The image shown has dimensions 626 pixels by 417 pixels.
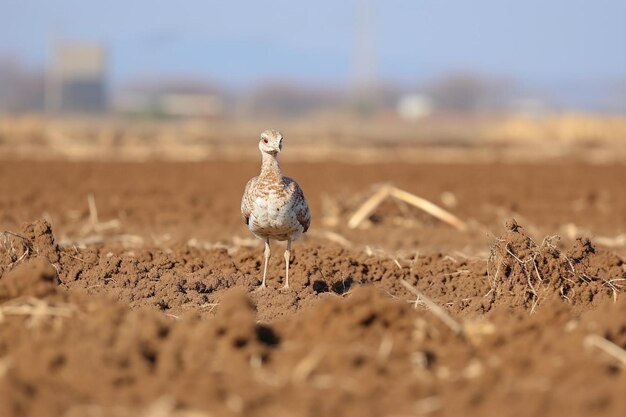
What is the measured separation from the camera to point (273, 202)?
8.66 m

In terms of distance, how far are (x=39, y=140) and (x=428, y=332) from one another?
38.8 m

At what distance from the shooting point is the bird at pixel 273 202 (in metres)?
8.67

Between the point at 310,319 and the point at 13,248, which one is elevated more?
the point at 310,319

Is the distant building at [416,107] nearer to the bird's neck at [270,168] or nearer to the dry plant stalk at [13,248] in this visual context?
the bird's neck at [270,168]

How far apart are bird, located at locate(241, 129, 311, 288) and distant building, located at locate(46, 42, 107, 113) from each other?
70082mm

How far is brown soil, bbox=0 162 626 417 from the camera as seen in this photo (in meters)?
4.91

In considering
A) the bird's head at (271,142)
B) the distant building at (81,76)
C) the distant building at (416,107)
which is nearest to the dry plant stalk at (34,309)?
the bird's head at (271,142)

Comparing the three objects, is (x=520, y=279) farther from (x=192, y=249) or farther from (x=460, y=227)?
(x=460, y=227)

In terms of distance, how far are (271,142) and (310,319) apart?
3.06 metres

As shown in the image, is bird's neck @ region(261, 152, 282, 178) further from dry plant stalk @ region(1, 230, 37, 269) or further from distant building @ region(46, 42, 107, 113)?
distant building @ region(46, 42, 107, 113)

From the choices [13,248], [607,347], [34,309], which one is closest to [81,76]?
[13,248]

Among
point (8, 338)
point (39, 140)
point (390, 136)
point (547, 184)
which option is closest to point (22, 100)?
point (390, 136)

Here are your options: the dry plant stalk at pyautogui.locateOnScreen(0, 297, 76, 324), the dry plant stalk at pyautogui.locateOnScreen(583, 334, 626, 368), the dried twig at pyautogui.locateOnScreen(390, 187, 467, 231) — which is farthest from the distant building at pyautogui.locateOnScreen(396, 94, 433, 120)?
the dry plant stalk at pyautogui.locateOnScreen(583, 334, 626, 368)

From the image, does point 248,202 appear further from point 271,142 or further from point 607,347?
point 607,347
